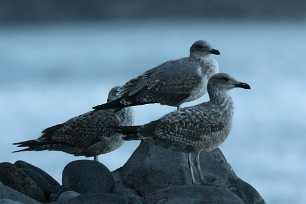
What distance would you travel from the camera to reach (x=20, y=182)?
16172 millimetres

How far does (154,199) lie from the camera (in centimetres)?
1412

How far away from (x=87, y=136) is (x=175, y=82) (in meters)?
1.75

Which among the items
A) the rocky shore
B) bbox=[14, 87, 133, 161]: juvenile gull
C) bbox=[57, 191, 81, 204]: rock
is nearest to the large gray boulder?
the rocky shore

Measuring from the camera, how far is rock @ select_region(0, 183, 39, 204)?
47.9ft

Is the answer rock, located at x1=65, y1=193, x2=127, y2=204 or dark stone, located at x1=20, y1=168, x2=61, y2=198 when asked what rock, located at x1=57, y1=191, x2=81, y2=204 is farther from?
dark stone, located at x1=20, y1=168, x2=61, y2=198

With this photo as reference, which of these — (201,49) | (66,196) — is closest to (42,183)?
(66,196)

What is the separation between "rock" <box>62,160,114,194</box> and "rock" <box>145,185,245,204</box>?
2.02 m

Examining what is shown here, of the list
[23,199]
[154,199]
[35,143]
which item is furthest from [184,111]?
[35,143]

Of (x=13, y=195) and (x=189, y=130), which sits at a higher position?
(x=189, y=130)

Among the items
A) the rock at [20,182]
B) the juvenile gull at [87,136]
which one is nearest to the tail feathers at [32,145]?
the juvenile gull at [87,136]

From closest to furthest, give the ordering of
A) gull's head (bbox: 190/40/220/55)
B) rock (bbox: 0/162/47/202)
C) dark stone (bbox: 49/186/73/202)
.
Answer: dark stone (bbox: 49/186/73/202) → rock (bbox: 0/162/47/202) → gull's head (bbox: 190/40/220/55)

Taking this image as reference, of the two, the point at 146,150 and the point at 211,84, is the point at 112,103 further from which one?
the point at 211,84

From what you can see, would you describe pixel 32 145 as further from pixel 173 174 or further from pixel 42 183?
pixel 173 174

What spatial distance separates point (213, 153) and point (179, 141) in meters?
2.36
